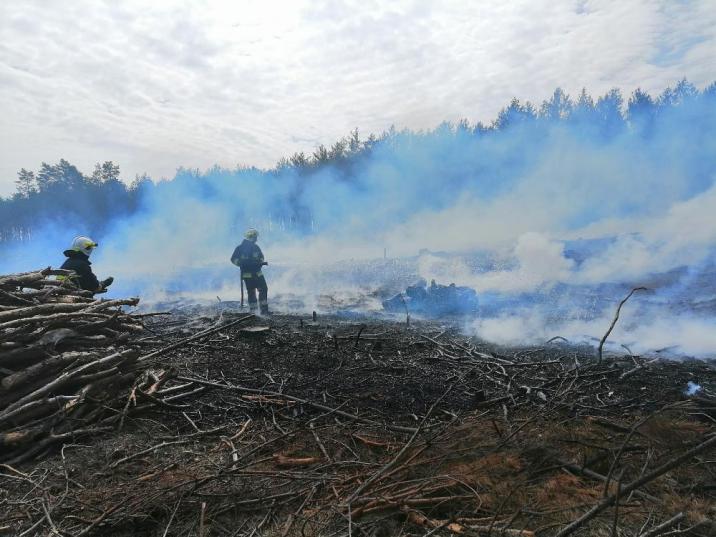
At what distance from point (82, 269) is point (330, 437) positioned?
5644 mm

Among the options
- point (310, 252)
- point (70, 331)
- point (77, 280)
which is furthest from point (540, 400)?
point (310, 252)

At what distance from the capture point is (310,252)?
28.5 m

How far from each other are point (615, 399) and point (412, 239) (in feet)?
70.6

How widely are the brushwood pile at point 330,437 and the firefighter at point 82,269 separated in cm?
65

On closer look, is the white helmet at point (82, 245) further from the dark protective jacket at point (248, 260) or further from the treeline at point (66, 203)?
the treeline at point (66, 203)

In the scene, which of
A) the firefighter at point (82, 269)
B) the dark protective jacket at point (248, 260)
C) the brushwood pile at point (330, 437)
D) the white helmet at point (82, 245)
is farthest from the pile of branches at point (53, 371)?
the dark protective jacket at point (248, 260)

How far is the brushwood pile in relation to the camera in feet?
7.41

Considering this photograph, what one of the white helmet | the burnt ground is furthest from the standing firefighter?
the burnt ground

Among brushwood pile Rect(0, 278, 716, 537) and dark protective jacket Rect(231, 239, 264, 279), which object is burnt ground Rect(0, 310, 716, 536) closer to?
brushwood pile Rect(0, 278, 716, 537)

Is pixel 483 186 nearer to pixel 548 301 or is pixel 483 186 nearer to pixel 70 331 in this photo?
pixel 548 301

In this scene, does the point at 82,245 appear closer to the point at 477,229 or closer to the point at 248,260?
the point at 248,260

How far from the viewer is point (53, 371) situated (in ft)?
13.2

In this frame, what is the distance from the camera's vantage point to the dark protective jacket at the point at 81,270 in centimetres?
659

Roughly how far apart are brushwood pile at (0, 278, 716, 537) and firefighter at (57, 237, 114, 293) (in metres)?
0.65
